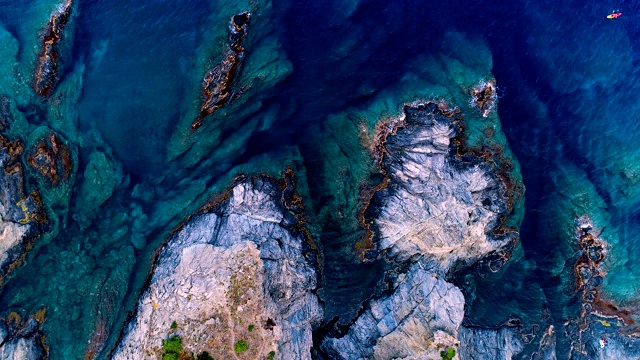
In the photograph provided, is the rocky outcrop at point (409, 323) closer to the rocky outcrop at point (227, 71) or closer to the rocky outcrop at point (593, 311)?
the rocky outcrop at point (593, 311)

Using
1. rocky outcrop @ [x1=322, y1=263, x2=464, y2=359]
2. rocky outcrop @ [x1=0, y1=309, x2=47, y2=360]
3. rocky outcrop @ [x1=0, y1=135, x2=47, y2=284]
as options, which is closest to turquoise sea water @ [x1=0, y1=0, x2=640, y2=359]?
rocky outcrop @ [x1=0, y1=309, x2=47, y2=360]

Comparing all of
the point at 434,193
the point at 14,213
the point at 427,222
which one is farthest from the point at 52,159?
the point at 434,193

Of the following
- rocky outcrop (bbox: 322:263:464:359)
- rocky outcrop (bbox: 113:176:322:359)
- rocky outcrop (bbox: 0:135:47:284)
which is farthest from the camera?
rocky outcrop (bbox: 0:135:47:284)

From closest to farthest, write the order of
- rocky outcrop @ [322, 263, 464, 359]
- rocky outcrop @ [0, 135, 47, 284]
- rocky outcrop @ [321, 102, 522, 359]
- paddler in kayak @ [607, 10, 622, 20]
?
rocky outcrop @ [322, 263, 464, 359] < rocky outcrop @ [0, 135, 47, 284] < rocky outcrop @ [321, 102, 522, 359] < paddler in kayak @ [607, 10, 622, 20]

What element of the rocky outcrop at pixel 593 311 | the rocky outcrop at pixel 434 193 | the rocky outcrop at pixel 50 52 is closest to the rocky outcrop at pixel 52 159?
the rocky outcrop at pixel 50 52

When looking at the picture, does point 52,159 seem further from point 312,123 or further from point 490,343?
point 490,343

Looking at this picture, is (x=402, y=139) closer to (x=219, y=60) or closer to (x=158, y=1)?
(x=219, y=60)

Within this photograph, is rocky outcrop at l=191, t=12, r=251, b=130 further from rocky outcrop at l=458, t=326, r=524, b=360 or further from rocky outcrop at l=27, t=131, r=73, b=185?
rocky outcrop at l=458, t=326, r=524, b=360
